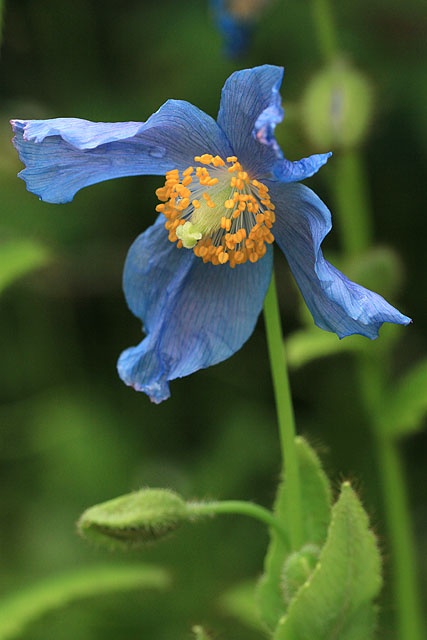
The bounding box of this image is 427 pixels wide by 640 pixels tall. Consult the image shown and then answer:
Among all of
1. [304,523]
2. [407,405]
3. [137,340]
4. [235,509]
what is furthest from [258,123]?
[137,340]

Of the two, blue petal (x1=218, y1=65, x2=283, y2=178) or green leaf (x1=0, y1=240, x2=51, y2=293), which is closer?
blue petal (x1=218, y1=65, x2=283, y2=178)

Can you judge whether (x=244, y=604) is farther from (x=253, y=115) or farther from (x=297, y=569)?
(x=253, y=115)

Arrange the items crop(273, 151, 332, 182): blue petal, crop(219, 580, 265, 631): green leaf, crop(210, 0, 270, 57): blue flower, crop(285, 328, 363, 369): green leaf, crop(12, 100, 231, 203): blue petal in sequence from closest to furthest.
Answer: crop(273, 151, 332, 182): blue petal, crop(12, 100, 231, 203): blue petal, crop(219, 580, 265, 631): green leaf, crop(285, 328, 363, 369): green leaf, crop(210, 0, 270, 57): blue flower

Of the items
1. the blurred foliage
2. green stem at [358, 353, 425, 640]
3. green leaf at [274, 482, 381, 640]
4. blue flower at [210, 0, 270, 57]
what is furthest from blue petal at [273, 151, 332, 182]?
blue flower at [210, 0, 270, 57]

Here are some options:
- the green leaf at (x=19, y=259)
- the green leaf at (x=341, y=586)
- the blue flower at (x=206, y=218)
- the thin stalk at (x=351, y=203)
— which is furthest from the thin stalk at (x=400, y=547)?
the green leaf at (x=19, y=259)

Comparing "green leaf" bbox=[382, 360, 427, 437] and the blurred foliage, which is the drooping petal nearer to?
"green leaf" bbox=[382, 360, 427, 437]

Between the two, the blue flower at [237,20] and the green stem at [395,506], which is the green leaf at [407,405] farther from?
the blue flower at [237,20]

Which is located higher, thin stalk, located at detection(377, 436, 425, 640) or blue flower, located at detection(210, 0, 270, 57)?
blue flower, located at detection(210, 0, 270, 57)
